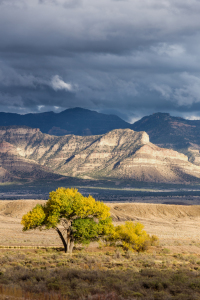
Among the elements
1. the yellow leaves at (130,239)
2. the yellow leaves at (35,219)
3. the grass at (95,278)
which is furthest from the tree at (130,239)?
the yellow leaves at (35,219)

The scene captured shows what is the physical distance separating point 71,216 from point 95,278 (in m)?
13.3

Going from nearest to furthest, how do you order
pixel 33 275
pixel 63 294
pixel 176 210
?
pixel 63 294 < pixel 33 275 < pixel 176 210

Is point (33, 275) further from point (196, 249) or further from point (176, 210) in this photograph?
point (176, 210)

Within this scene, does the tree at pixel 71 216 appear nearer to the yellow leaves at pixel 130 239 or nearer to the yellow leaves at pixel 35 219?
the yellow leaves at pixel 35 219

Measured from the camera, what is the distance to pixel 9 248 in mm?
36312

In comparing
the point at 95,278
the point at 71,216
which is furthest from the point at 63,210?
the point at 95,278

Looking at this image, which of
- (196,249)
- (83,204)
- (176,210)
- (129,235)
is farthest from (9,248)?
(176,210)

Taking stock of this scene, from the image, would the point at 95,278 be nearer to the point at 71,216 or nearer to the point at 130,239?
the point at 71,216

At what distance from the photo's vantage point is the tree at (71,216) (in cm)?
3350

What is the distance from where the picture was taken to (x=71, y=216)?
3453cm

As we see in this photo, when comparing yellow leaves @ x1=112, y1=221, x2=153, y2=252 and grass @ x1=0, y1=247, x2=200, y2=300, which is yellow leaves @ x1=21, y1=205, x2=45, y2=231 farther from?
yellow leaves @ x1=112, y1=221, x2=153, y2=252

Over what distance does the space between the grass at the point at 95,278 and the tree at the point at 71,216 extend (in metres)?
3.21

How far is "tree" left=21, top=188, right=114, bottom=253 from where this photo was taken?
1319 inches

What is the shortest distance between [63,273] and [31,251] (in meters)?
12.5
